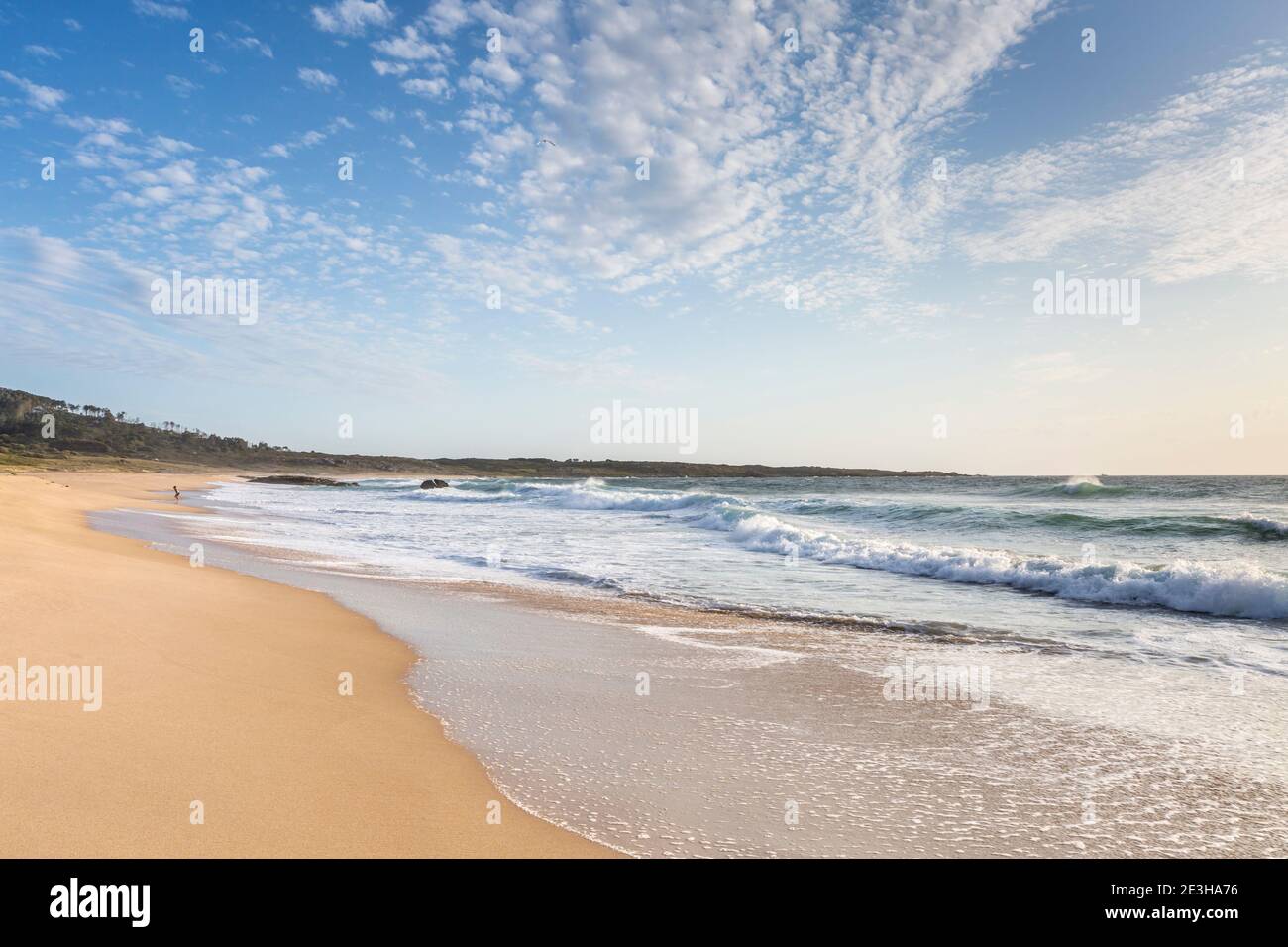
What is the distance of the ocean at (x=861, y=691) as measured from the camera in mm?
3516

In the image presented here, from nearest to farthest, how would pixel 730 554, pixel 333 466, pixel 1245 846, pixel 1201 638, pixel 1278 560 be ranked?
pixel 1245 846
pixel 1201 638
pixel 1278 560
pixel 730 554
pixel 333 466

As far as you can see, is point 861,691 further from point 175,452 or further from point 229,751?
point 175,452

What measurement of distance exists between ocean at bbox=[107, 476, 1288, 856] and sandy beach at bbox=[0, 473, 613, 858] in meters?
0.37

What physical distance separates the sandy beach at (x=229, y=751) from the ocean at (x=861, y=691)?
37 centimetres

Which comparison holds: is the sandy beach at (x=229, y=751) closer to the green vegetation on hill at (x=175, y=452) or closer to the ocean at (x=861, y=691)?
the ocean at (x=861, y=691)

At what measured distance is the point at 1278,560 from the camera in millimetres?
13594

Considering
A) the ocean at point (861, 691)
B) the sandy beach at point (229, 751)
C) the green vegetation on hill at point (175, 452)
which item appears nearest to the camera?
the sandy beach at point (229, 751)

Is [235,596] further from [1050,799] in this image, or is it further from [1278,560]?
[1278,560]

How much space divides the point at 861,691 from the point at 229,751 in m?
4.58

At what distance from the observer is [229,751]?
394cm

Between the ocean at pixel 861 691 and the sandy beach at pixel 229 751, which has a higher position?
the sandy beach at pixel 229 751

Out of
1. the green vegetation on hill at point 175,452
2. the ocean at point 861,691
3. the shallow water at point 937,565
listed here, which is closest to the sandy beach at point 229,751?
the ocean at point 861,691

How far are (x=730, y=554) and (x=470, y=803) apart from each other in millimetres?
13094
